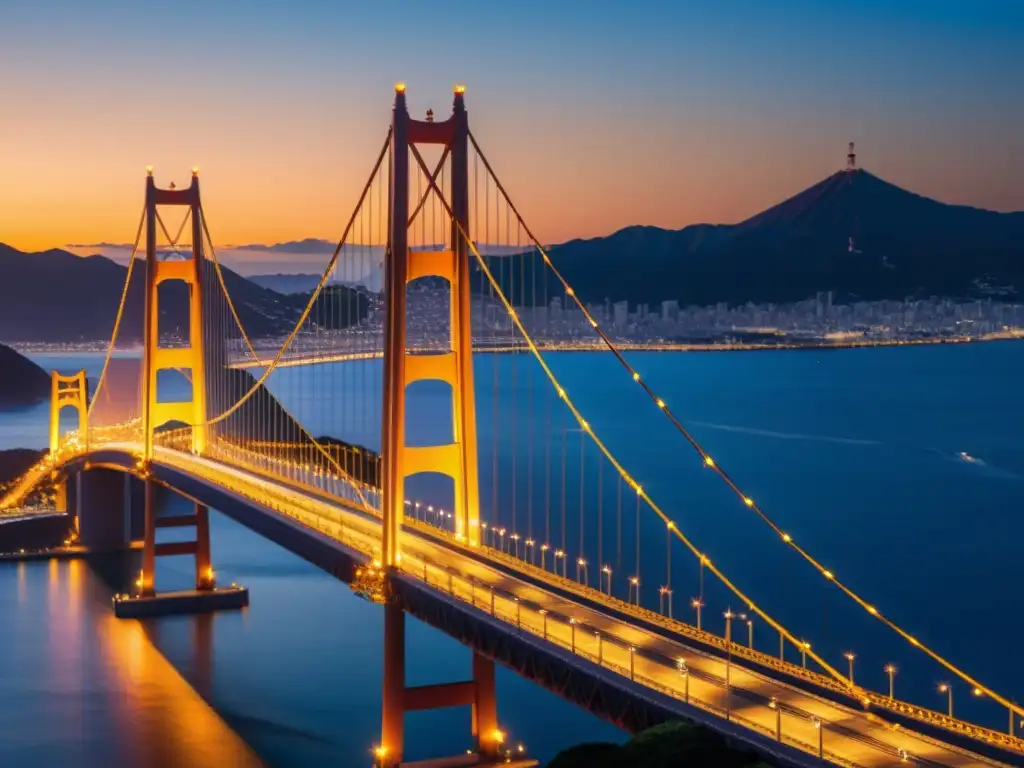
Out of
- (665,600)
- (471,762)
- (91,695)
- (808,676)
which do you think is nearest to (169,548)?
(91,695)

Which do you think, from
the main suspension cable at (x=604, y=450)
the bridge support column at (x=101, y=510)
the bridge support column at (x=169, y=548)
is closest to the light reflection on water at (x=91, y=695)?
the bridge support column at (x=169, y=548)

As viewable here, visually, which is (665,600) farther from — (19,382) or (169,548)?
(19,382)

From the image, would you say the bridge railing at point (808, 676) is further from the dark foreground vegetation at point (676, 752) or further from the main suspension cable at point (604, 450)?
the dark foreground vegetation at point (676, 752)

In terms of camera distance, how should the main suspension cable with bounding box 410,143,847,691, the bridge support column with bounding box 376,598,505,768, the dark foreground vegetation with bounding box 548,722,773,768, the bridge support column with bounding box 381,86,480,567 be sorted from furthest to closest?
1. the bridge support column with bounding box 381,86,480,567
2. the bridge support column with bounding box 376,598,505,768
3. the main suspension cable with bounding box 410,143,847,691
4. the dark foreground vegetation with bounding box 548,722,773,768

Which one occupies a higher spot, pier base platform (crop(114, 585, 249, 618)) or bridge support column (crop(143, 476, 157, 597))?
A: bridge support column (crop(143, 476, 157, 597))

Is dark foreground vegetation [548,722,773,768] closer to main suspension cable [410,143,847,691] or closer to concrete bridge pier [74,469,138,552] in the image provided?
main suspension cable [410,143,847,691]

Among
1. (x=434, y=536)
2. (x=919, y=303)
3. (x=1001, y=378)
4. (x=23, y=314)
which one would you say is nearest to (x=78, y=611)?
(x=434, y=536)

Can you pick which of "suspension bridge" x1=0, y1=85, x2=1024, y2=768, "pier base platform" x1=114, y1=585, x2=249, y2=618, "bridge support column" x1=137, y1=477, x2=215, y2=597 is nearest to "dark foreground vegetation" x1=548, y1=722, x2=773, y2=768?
"suspension bridge" x1=0, y1=85, x2=1024, y2=768
